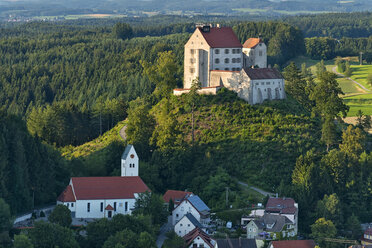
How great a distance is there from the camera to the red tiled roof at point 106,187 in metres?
83.6

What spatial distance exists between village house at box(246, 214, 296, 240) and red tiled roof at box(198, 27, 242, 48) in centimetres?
2923

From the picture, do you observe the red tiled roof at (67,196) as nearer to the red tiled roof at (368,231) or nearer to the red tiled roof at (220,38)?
the red tiled roof at (368,231)

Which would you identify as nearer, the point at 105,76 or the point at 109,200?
the point at 109,200

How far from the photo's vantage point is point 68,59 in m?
177

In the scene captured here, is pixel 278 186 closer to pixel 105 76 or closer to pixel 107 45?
pixel 105 76

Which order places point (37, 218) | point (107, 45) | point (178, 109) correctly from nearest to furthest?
point (37, 218) → point (178, 109) → point (107, 45)

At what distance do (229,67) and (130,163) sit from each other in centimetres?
2245

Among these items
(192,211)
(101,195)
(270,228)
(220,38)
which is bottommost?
(270,228)

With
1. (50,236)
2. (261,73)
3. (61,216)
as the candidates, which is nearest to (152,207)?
(61,216)

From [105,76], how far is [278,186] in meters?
70.2

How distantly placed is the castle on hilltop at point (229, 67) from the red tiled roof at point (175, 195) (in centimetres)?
1851

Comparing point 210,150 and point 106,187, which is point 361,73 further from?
point 106,187

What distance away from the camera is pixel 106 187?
84812 millimetres

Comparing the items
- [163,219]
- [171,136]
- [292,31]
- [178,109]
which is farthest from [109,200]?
[292,31]
